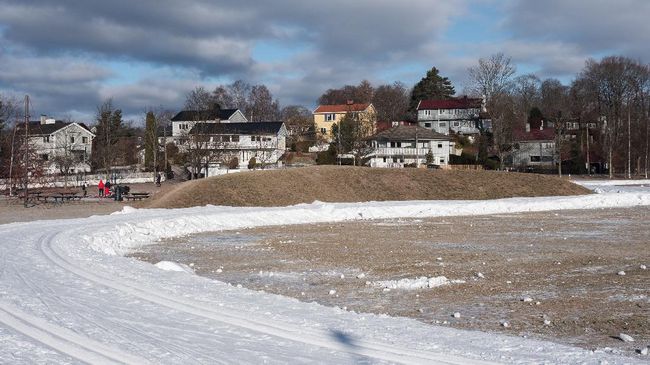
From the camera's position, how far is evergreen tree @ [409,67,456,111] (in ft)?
419

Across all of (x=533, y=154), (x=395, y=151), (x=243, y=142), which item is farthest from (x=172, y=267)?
(x=533, y=154)

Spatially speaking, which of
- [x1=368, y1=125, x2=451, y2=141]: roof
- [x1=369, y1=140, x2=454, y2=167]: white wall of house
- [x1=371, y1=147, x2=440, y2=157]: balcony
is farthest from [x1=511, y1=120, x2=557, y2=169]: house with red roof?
[x1=371, y1=147, x2=440, y2=157]: balcony

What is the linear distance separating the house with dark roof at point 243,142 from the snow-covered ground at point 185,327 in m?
63.1

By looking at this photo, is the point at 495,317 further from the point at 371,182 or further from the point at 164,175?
the point at 164,175

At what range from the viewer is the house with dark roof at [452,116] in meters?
109

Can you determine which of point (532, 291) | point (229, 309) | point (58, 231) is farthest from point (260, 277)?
point (58, 231)

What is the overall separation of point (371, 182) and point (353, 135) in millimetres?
38829

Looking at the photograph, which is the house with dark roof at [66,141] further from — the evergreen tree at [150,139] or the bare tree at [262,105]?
the bare tree at [262,105]

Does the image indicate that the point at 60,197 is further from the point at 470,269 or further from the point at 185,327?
the point at 185,327

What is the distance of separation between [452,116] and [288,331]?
10742 centimetres

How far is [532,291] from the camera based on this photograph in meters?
12.5

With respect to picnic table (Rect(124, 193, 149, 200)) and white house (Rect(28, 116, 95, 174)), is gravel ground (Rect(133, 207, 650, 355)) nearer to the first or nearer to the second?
picnic table (Rect(124, 193, 149, 200))

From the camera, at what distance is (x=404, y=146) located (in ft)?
307

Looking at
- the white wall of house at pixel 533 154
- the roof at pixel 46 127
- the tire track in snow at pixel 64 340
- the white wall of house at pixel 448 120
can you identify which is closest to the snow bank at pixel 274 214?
the tire track in snow at pixel 64 340
